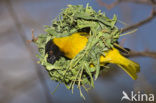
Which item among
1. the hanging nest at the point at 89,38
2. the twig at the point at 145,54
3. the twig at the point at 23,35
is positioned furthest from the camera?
the twig at the point at 23,35

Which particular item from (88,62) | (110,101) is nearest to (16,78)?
(110,101)

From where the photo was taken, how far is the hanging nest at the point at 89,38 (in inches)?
41.1

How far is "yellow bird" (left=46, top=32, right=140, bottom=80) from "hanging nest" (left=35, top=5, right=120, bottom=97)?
3cm

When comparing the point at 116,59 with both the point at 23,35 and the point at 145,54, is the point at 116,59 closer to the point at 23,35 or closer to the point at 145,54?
the point at 145,54

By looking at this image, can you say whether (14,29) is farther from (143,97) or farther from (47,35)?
(143,97)

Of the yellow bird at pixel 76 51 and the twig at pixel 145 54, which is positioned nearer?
the yellow bird at pixel 76 51

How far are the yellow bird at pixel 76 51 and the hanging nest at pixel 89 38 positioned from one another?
0.03m

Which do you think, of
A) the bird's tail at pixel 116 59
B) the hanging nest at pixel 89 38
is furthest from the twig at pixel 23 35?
the bird's tail at pixel 116 59

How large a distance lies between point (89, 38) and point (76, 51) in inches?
4.2

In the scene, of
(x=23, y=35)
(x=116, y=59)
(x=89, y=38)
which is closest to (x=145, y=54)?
(x=116, y=59)

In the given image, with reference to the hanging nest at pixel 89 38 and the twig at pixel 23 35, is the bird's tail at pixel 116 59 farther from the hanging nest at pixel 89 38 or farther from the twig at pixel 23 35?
the twig at pixel 23 35

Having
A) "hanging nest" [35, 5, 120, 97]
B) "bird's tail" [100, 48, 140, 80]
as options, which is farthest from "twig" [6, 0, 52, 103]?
"bird's tail" [100, 48, 140, 80]

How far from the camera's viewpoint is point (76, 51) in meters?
1.09

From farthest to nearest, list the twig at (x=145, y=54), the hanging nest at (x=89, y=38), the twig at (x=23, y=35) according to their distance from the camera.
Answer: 1. the twig at (x=23, y=35)
2. the twig at (x=145, y=54)
3. the hanging nest at (x=89, y=38)
